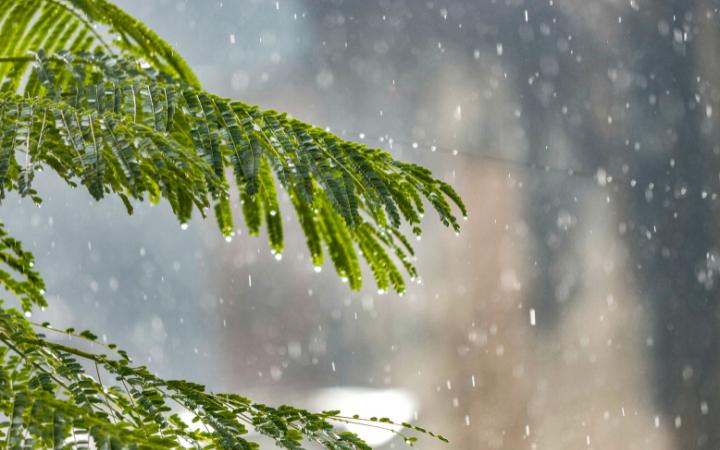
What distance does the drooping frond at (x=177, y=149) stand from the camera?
674mm

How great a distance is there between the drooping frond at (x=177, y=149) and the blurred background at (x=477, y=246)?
2.60 metres

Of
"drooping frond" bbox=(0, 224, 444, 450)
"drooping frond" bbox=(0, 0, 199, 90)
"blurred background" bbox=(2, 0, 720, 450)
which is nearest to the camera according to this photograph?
"drooping frond" bbox=(0, 224, 444, 450)

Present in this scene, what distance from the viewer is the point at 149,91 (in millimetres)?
788

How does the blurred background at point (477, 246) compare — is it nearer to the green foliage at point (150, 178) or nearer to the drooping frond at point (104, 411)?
the green foliage at point (150, 178)

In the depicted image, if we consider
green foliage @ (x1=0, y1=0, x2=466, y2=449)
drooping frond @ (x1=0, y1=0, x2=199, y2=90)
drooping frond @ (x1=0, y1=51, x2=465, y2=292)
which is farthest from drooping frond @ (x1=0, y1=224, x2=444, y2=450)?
drooping frond @ (x1=0, y1=0, x2=199, y2=90)

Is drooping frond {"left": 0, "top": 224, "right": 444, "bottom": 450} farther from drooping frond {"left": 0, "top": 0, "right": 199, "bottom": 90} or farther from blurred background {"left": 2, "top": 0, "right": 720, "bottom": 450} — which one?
blurred background {"left": 2, "top": 0, "right": 720, "bottom": 450}

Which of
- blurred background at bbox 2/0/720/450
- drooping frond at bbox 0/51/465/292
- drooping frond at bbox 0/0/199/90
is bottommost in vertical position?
drooping frond at bbox 0/51/465/292

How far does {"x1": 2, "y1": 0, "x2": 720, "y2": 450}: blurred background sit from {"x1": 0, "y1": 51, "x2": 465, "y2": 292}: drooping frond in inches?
102

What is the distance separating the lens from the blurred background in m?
3.39

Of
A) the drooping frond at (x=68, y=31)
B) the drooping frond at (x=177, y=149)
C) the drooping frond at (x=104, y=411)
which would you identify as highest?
the drooping frond at (x=68, y=31)

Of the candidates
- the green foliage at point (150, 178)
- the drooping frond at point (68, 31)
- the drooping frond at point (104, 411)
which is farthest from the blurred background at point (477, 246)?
the drooping frond at point (104, 411)

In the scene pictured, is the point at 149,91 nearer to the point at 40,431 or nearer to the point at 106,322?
the point at 40,431

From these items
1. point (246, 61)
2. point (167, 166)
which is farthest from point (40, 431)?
point (246, 61)

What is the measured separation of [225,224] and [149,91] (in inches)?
11.2
